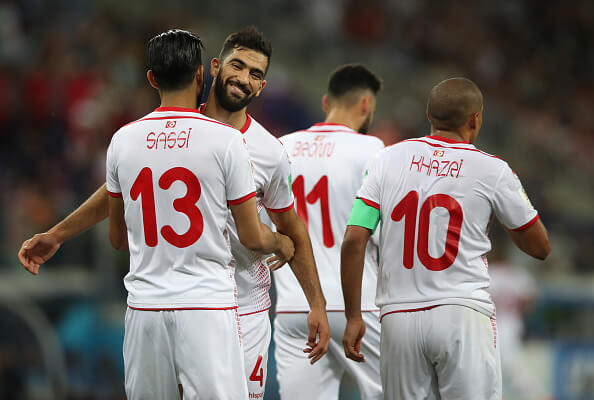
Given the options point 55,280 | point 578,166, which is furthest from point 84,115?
point 578,166

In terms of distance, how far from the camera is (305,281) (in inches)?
154

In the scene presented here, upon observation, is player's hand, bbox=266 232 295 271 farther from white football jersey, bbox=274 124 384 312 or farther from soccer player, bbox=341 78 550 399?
white football jersey, bbox=274 124 384 312

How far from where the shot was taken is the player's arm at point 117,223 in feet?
11.9

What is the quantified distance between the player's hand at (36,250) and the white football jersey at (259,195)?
2.78 feet

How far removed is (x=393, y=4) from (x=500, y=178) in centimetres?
1250

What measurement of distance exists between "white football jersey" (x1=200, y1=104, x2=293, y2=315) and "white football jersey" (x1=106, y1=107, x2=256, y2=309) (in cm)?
46

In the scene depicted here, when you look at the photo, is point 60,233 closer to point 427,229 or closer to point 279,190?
point 279,190

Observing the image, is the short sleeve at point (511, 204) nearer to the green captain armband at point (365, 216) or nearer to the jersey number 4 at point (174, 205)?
the green captain armband at point (365, 216)

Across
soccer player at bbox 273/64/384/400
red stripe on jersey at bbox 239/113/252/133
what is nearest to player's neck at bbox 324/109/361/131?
soccer player at bbox 273/64/384/400

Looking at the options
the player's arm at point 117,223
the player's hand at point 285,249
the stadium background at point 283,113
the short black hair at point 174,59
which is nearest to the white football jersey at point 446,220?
the player's hand at point 285,249

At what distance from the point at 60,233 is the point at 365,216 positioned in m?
1.45

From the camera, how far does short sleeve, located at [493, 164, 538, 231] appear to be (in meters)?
3.82

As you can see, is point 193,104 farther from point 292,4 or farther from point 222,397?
point 292,4

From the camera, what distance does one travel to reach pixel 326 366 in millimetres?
4727
